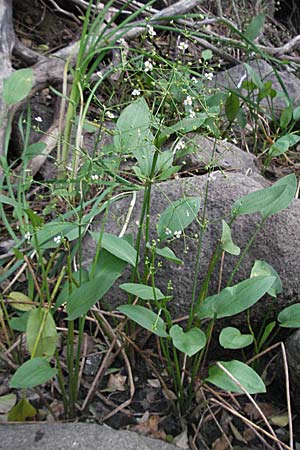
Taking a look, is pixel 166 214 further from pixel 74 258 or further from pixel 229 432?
pixel 229 432

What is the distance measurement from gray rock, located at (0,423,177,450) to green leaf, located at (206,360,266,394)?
0.53 feet

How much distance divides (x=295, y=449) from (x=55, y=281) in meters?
0.64

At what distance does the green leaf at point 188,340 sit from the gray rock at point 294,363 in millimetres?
269

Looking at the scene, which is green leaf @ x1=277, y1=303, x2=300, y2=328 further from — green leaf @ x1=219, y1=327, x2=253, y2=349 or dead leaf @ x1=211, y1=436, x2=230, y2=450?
dead leaf @ x1=211, y1=436, x2=230, y2=450

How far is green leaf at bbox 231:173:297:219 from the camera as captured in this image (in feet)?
3.85

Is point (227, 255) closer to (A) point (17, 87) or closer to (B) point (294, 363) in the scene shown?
(B) point (294, 363)

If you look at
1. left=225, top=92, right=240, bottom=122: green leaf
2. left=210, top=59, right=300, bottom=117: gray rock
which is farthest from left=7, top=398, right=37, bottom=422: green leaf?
left=210, top=59, right=300, bottom=117: gray rock

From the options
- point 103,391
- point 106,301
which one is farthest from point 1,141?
point 103,391

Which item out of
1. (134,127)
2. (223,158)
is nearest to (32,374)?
(134,127)

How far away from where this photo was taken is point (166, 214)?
1.22 m

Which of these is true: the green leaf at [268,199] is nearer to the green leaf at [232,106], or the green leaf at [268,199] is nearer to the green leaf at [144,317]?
the green leaf at [144,317]

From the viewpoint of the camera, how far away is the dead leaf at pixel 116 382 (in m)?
1.27

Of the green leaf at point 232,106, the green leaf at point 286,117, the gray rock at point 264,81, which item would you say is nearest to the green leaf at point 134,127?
the green leaf at point 232,106

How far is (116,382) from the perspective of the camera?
1.28 m
